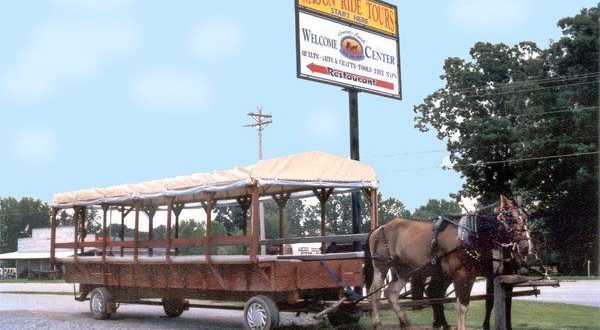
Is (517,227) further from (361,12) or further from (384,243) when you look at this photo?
(361,12)

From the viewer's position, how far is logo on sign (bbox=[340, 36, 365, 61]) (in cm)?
1705

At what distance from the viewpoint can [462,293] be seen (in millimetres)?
9695

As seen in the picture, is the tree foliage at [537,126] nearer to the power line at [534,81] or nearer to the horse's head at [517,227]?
the power line at [534,81]

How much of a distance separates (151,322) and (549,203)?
35.1 m

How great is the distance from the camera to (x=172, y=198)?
1346cm

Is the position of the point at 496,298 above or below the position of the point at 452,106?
below

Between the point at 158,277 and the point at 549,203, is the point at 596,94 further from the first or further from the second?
the point at 158,277

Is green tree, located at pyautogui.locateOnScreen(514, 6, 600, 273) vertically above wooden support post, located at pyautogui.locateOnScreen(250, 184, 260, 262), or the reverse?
green tree, located at pyautogui.locateOnScreen(514, 6, 600, 273)

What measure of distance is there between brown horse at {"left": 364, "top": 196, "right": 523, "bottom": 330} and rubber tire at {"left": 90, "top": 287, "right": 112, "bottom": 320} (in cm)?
636

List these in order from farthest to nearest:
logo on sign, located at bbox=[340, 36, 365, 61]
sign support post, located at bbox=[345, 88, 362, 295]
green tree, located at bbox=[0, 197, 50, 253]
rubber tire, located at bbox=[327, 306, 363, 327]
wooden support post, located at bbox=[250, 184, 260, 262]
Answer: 1. green tree, located at bbox=[0, 197, 50, 253]
2. logo on sign, located at bbox=[340, 36, 365, 61]
3. sign support post, located at bbox=[345, 88, 362, 295]
4. rubber tire, located at bbox=[327, 306, 363, 327]
5. wooden support post, located at bbox=[250, 184, 260, 262]

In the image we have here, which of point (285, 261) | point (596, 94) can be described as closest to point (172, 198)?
point (285, 261)

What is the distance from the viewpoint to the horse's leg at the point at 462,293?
31.4 ft

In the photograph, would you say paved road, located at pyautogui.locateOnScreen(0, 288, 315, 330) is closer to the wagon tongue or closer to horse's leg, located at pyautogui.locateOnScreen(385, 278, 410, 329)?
the wagon tongue

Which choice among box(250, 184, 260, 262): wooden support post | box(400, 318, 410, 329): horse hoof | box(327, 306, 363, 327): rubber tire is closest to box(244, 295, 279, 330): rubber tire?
box(250, 184, 260, 262): wooden support post
